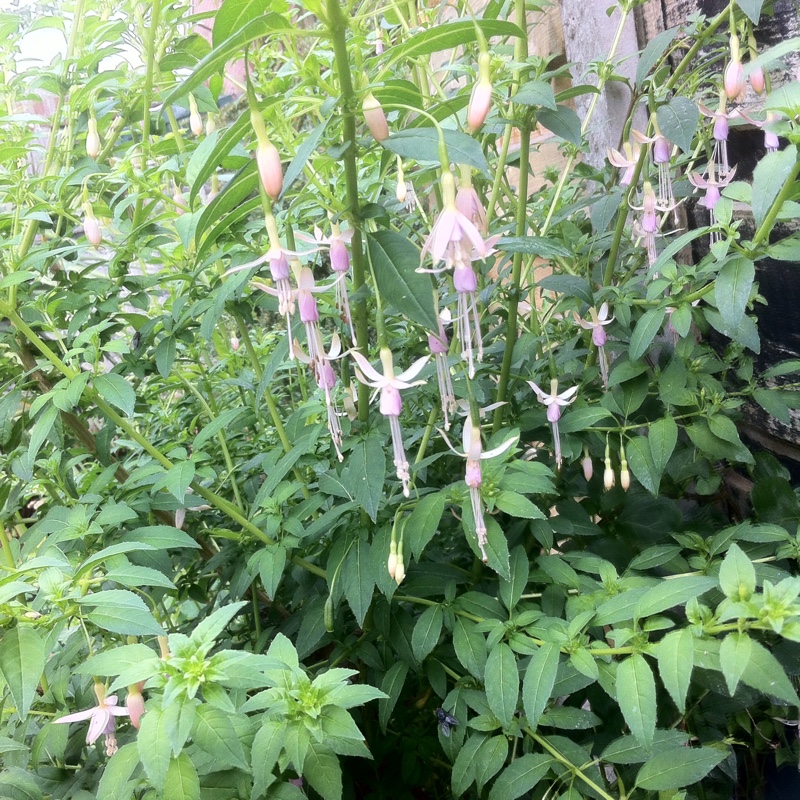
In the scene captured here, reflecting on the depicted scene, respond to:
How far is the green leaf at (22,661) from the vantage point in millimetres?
622

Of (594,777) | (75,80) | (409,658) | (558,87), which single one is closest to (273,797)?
(409,658)

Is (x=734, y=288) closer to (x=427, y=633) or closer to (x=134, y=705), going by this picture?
(x=427, y=633)

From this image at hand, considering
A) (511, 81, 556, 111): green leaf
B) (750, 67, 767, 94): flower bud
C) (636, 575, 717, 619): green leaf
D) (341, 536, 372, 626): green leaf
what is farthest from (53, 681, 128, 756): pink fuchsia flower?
(750, 67, 767, 94): flower bud

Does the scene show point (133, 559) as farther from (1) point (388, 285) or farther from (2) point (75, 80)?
(2) point (75, 80)

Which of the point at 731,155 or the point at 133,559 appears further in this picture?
the point at 731,155

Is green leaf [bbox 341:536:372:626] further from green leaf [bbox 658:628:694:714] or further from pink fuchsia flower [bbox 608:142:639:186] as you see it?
pink fuchsia flower [bbox 608:142:639:186]

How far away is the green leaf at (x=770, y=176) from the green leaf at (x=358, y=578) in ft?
2.04

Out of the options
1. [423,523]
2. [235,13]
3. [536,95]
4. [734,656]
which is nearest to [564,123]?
[536,95]

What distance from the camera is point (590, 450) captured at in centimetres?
106

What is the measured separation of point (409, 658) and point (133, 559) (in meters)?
0.43

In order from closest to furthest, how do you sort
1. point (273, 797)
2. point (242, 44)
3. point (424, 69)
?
point (242, 44)
point (273, 797)
point (424, 69)

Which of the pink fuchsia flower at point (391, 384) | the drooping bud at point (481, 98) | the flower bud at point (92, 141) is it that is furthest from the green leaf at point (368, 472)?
the flower bud at point (92, 141)

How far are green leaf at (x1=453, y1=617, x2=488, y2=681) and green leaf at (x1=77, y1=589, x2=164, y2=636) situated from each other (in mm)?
377

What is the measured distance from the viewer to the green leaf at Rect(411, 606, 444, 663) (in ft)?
2.75
